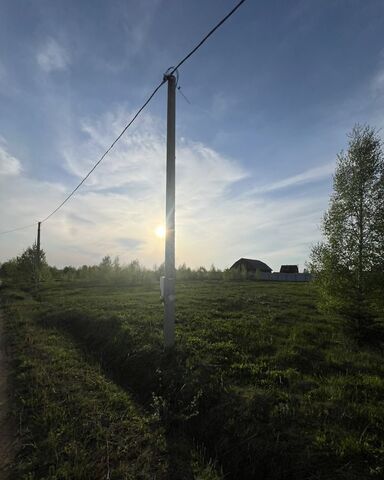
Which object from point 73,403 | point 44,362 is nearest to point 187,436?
point 73,403

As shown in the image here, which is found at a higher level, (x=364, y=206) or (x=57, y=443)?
(x=364, y=206)

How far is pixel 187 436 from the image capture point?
5.40m

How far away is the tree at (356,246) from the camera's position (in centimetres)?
1158

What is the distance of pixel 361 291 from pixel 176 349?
23.4 ft

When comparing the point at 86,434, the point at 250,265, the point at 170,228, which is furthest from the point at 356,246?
the point at 250,265

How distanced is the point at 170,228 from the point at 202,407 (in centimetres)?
433

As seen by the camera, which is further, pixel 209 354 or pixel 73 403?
pixel 209 354

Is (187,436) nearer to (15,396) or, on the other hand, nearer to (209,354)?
(209,354)

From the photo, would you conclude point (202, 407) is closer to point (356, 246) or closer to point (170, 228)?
point (170, 228)

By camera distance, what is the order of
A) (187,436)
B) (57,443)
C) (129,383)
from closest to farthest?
(57,443), (187,436), (129,383)

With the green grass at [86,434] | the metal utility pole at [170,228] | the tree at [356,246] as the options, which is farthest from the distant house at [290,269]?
the green grass at [86,434]

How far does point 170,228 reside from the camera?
880 centimetres

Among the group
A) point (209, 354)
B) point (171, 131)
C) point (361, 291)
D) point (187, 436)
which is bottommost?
point (187, 436)

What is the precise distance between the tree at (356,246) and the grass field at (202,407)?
1939 mm
